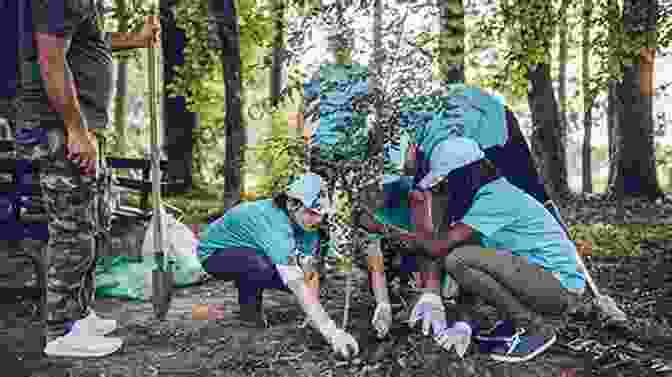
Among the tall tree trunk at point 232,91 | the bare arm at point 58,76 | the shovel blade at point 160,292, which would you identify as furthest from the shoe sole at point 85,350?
the tall tree trunk at point 232,91

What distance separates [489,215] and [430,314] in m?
0.61

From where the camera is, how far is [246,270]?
12.0 ft

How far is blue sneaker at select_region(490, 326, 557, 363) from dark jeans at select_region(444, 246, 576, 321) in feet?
0.32

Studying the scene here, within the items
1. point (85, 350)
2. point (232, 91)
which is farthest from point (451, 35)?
point (232, 91)

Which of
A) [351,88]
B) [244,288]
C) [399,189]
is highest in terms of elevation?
[351,88]

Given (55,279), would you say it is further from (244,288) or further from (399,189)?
(399,189)

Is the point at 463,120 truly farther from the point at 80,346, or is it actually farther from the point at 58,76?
the point at 80,346

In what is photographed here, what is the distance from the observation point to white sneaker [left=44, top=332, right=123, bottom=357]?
10.2 ft

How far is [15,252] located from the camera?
4.93 metres

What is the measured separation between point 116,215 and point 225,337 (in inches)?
75.9

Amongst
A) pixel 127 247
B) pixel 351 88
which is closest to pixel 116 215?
pixel 127 247

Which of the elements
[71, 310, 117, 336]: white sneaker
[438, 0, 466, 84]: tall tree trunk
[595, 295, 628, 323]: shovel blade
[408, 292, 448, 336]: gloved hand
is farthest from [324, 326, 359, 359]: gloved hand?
[438, 0, 466, 84]: tall tree trunk

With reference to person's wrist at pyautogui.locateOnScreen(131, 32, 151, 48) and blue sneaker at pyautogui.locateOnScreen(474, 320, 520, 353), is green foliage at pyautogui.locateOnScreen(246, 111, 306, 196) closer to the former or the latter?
person's wrist at pyautogui.locateOnScreen(131, 32, 151, 48)

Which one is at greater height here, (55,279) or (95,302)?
(55,279)
